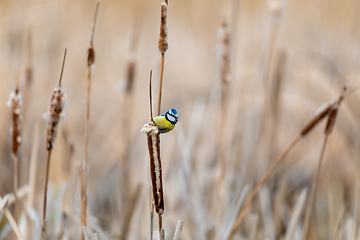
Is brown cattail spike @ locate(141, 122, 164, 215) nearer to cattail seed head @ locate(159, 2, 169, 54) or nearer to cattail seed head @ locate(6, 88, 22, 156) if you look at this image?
cattail seed head @ locate(159, 2, 169, 54)

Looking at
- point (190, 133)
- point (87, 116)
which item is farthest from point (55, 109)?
point (190, 133)

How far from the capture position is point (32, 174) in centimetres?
75

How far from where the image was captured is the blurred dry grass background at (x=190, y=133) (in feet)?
3.06

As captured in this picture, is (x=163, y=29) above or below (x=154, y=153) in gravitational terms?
above

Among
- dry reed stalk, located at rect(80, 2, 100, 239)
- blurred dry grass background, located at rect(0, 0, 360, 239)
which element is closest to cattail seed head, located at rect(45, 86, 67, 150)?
dry reed stalk, located at rect(80, 2, 100, 239)

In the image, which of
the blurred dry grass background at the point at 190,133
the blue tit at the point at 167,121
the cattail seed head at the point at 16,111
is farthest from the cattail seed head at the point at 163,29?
the blurred dry grass background at the point at 190,133

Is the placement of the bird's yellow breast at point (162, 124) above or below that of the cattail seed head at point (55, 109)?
below

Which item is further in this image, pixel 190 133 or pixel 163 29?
pixel 190 133

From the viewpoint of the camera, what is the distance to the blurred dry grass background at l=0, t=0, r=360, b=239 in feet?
3.06

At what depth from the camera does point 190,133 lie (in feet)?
3.86

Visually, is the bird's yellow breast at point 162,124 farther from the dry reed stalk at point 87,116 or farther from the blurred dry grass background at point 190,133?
the blurred dry grass background at point 190,133

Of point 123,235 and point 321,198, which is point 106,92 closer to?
point 321,198

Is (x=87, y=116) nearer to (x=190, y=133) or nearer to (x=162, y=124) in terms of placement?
(x=162, y=124)

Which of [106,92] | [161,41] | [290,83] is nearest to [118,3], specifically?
[106,92]
